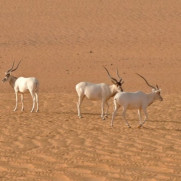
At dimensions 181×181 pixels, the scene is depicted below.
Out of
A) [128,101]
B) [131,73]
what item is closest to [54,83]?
[131,73]

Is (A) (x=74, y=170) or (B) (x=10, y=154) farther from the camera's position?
(B) (x=10, y=154)

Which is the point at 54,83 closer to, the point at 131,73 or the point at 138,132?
the point at 131,73

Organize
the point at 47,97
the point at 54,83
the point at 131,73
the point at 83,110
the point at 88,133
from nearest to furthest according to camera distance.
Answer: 1. the point at 88,133
2. the point at 83,110
3. the point at 47,97
4. the point at 54,83
5. the point at 131,73

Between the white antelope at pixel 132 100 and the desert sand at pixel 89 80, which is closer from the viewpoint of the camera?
the desert sand at pixel 89 80

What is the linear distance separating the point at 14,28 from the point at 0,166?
2919 cm

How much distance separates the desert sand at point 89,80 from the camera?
26.2ft

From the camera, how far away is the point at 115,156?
8609 mm

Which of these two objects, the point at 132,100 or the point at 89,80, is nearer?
the point at 132,100

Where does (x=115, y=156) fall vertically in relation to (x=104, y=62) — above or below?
below

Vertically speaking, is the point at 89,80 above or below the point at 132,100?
above

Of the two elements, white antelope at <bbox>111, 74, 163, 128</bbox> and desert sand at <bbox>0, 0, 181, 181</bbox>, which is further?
white antelope at <bbox>111, 74, 163, 128</bbox>

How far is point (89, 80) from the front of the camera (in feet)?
81.4

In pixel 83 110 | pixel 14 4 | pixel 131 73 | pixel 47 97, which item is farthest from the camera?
pixel 14 4

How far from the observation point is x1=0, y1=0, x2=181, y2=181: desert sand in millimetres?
7984
